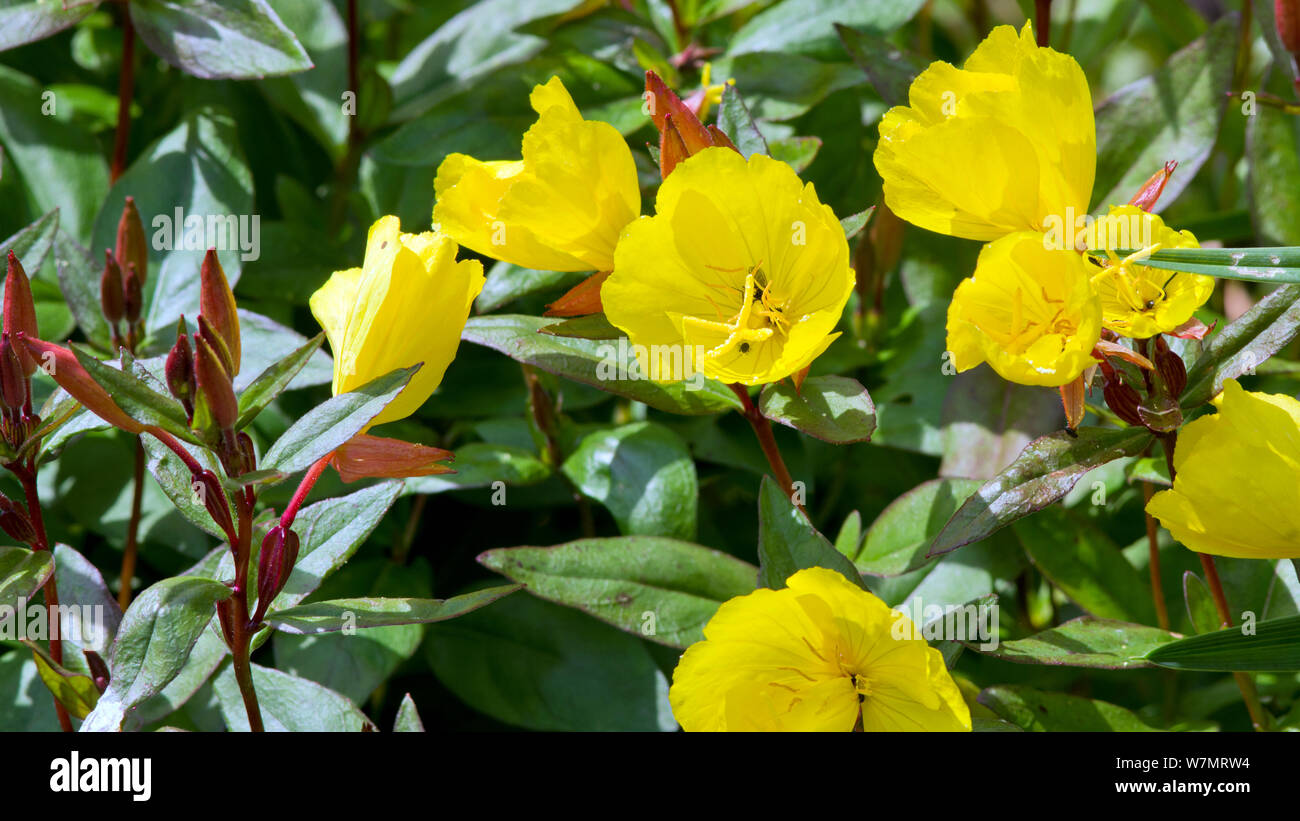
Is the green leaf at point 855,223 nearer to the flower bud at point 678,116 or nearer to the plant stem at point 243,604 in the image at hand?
the flower bud at point 678,116

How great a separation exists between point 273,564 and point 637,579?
0.32 m

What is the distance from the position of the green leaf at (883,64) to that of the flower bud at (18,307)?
80 cm

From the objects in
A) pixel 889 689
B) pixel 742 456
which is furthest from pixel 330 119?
pixel 889 689

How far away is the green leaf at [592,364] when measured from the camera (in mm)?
933

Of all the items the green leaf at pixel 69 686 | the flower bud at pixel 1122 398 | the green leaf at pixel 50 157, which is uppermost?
the green leaf at pixel 50 157

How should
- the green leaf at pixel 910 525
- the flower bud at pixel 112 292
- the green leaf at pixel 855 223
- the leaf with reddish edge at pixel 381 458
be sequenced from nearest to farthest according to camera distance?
1. the leaf with reddish edge at pixel 381 458
2. the green leaf at pixel 855 223
3. the green leaf at pixel 910 525
4. the flower bud at pixel 112 292

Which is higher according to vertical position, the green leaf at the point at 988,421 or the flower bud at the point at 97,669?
the green leaf at the point at 988,421

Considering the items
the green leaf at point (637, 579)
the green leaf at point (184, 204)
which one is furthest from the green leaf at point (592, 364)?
the green leaf at point (184, 204)

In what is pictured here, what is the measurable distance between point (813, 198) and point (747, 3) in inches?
26.9

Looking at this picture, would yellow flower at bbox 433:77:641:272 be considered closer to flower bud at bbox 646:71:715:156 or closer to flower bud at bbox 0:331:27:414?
flower bud at bbox 646:71:715:156

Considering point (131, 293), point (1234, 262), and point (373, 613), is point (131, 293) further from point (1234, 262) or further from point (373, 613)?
point (1234, 262)

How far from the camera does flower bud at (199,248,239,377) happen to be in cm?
73

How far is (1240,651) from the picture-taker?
2.62ft
